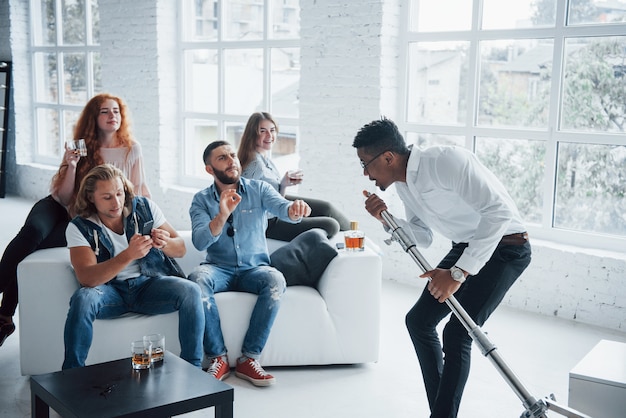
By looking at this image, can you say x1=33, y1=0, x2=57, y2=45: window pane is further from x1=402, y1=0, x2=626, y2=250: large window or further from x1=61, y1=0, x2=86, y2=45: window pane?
x1=402, y1=0, x2=626, y2=250: large window

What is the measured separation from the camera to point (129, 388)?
2375 mm

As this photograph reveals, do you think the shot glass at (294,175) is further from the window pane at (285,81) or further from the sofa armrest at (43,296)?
the window pane at (285,81)

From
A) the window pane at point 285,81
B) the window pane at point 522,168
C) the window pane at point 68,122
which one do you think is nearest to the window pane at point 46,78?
the window pane at point 68,122

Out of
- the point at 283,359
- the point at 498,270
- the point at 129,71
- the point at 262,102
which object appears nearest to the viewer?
the point at 498,270

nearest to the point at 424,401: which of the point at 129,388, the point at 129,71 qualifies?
the point at 129,388

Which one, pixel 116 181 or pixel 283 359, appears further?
pixel 283 359

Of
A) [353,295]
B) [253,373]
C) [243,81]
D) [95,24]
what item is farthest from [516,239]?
[95,24]

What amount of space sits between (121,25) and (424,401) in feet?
17.0

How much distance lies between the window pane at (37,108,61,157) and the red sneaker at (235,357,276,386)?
19.5 ft

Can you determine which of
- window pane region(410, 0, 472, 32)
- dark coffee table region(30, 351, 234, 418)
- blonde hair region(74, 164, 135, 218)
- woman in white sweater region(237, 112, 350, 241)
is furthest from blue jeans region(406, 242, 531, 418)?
window pane region(410, 0, 472, 32)

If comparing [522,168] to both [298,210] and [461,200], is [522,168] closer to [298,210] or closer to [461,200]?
[298,210]

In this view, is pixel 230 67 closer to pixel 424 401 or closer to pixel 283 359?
pixel 283 359

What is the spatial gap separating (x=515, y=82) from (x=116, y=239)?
2.75 m

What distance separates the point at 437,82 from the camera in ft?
17.0
